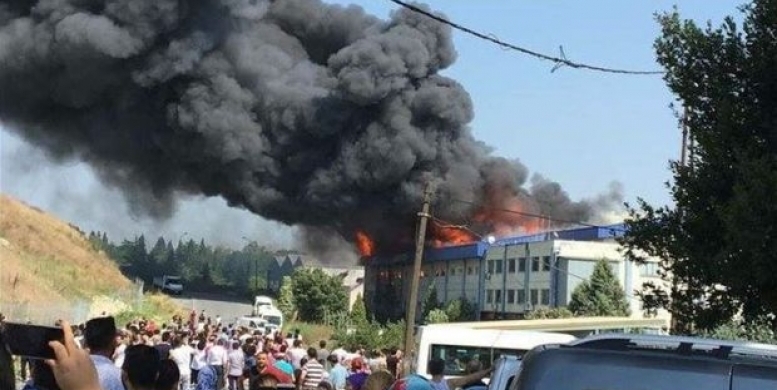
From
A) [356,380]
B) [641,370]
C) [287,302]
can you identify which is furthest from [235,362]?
[287,302]

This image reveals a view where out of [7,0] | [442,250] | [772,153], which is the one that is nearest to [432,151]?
[442,250]

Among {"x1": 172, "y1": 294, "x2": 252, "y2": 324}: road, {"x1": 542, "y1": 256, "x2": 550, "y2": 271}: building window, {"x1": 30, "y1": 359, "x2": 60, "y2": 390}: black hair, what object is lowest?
{"x1": 30, "y1": 359, "x2": 60, "y2": 390}: black hair

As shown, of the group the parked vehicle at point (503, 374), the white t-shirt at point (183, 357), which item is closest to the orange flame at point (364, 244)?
the white t-shirt at point (183, 357)

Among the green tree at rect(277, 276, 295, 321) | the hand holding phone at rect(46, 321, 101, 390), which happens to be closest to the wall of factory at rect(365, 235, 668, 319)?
the green tree at rect(277, 276, 295, 321)

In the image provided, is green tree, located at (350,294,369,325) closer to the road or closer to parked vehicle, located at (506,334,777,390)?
the road

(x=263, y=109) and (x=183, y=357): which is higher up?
(x=263, y=109)

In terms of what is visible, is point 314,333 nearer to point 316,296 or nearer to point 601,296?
point 601,296

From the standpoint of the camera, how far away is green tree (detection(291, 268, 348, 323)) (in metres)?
71.3

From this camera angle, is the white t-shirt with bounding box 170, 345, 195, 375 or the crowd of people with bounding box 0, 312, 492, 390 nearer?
the crowd of people with bounding box 0, 312, 492, 390

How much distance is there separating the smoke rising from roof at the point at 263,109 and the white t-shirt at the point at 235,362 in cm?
2758

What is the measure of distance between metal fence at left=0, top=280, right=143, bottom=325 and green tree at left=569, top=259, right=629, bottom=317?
56.8 feet

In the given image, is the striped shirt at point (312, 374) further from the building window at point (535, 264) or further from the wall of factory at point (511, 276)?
the building window at point (535, 264)

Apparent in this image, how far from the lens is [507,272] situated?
6134cm

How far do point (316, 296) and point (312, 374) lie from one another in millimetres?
55570
